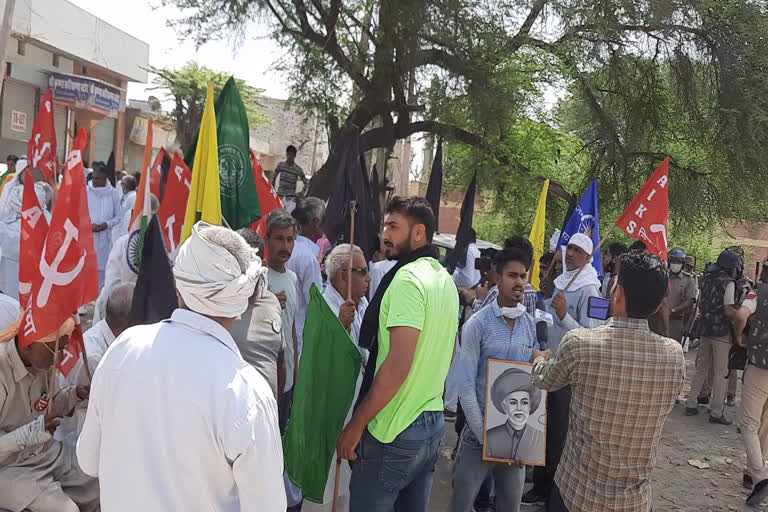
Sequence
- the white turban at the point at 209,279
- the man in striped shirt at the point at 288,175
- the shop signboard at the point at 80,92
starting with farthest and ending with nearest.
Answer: the shop signboard at the point at 80,92 → the man in striped shirt at the point at 288,175 → the white turban at the point at 209,279

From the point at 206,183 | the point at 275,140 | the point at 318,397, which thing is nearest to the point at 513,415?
the point at 318,397

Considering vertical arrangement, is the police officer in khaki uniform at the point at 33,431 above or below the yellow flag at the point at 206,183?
below

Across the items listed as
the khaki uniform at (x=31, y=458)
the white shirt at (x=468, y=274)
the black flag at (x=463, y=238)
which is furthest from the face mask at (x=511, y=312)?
the white shirt at (x=468, y=274)

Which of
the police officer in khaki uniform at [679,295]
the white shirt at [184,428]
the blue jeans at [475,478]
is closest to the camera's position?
the white shirt at [184,428]

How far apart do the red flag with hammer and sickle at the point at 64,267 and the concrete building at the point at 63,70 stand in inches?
681

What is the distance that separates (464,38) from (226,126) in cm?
655

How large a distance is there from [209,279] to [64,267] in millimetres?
1732

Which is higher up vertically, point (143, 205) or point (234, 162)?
point (234, 162)

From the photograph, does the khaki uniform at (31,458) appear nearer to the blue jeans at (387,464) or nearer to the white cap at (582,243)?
the blue jeans at (387,464)

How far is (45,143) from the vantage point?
19.1 ft

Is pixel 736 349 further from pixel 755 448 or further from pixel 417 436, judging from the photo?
pixel 417 436

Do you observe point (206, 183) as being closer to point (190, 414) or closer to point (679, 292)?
point (190, 414)

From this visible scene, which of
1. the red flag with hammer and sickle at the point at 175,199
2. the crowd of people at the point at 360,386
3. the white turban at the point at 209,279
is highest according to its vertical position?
the red flag with hammer and sickle at the point at 175,199

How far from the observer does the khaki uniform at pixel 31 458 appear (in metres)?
3.31
